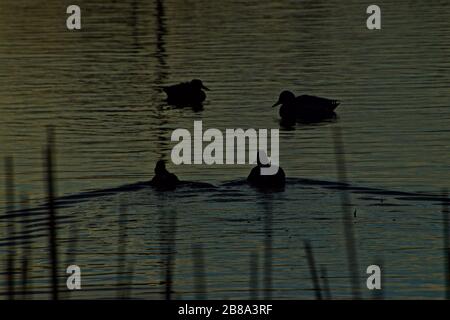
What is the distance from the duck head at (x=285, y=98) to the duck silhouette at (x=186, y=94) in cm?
176

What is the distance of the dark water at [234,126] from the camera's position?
1494 cm

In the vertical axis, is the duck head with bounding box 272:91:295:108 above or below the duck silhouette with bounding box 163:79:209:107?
below

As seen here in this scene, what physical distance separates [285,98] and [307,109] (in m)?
1.06

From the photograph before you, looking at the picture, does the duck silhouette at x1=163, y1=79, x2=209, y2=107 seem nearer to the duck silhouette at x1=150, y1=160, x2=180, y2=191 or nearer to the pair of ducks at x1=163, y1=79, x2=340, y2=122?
the pair of ducks at x1=163, y1=79, x2=340, y2=122

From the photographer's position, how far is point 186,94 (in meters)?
29.7

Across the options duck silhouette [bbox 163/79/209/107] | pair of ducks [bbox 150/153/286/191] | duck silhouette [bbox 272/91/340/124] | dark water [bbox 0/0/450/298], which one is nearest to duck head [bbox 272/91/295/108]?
duck silhouette [bbox 272/91/340/124]

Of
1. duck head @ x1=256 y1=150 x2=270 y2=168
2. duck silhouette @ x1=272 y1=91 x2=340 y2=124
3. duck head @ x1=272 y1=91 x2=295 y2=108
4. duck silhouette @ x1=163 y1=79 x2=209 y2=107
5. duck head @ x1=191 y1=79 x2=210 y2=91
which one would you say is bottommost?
duck head @ x1=256 y1=150 x2=270 y2=168

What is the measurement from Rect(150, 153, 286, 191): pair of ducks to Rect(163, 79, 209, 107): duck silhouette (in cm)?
987

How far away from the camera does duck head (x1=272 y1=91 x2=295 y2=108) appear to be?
2817cm

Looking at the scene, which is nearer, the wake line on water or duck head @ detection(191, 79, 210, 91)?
the wake line on water

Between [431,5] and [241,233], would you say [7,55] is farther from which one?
[241,233]

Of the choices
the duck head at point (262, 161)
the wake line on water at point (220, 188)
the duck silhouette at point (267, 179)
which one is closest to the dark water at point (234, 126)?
the wake line on water at point (220, 188)

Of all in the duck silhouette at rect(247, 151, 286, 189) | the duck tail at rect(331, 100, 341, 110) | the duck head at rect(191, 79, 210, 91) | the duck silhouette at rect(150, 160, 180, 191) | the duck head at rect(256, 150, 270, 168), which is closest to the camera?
the duck silhouette at rect(247, 151, 286, 189)

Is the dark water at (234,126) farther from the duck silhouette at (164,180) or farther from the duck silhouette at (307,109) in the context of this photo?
the duck silhouette at (307,109)
